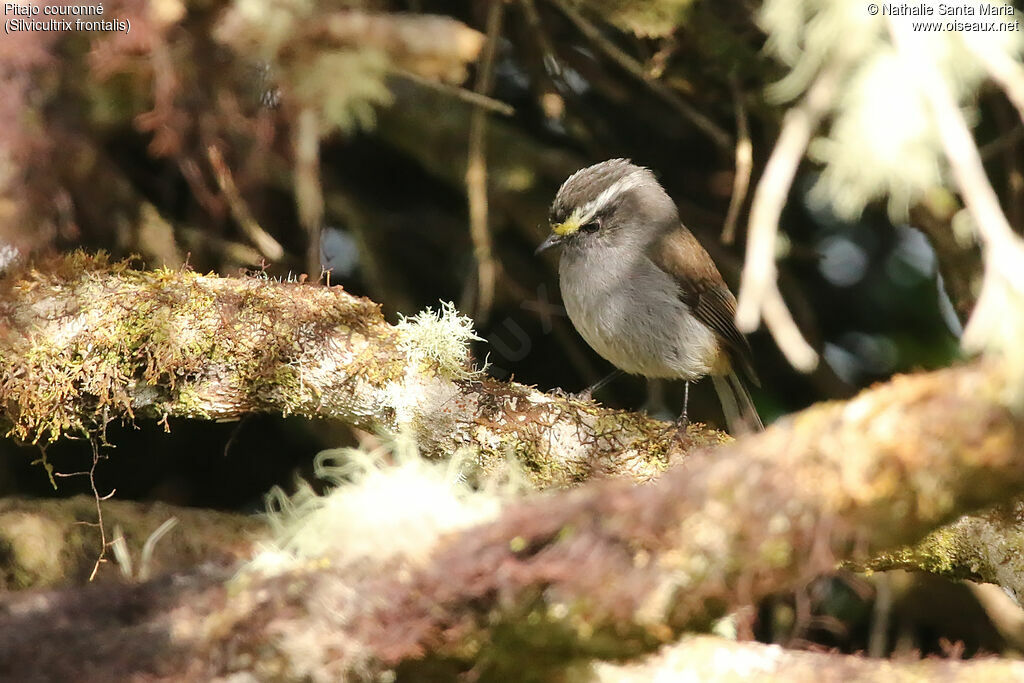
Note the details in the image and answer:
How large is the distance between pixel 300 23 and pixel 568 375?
3.08m

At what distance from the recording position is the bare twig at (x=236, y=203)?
4.56 m

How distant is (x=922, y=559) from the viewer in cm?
361

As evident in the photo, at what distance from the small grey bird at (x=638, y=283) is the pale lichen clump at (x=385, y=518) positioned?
93.5 inches

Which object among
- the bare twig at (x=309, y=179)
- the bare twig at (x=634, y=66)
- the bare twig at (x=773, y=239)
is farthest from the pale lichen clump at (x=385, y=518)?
the bare twig at (x=634, y=66)

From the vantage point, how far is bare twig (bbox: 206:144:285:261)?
4.56m

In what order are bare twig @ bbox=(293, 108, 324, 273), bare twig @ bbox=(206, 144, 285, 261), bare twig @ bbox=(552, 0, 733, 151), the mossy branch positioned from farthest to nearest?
bare twig @ bbox=(552, 0, 733, 151)
bare twig @ bbox=(206, 144, 285, 261)
bare twig @ bbox=(293, 108, 324, 273)
the mossy branch

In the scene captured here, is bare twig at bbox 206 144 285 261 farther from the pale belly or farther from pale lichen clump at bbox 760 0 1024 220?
pale lichen clump at bbox 760 0 1024 220

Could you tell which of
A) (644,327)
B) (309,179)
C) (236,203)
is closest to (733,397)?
(644,327)

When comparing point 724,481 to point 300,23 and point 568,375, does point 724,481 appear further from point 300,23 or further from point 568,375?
point 568,375

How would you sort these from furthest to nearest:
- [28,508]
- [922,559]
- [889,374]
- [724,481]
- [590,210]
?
1. [889,374]
2. [590,210]
3. [28,508]
4. [922,559]
5. [724,481]

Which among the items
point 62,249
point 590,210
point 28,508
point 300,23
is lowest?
point 28,508

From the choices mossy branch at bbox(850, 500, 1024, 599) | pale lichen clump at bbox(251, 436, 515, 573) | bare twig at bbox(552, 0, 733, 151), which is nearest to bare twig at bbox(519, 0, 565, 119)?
bare twig at bbox(552, 0, 733, 151)

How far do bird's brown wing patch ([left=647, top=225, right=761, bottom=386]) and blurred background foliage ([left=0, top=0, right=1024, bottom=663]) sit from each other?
16.4 inches

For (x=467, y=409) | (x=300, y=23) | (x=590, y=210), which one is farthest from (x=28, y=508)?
(x=590, y=210)
